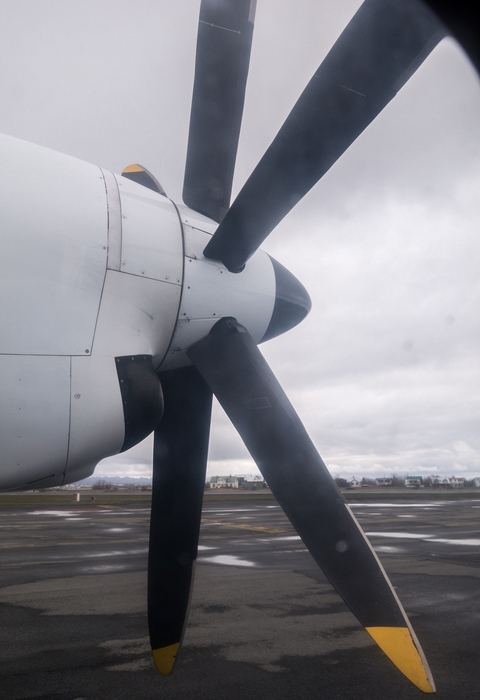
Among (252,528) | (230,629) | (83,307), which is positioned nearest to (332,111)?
(83,307)

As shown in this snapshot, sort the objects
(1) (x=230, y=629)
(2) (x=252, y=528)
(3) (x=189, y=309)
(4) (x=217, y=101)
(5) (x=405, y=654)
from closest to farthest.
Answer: (5) (x=405, y=654)
(3) (x=189, y=309)
(4) (x=217, y=101)
(1) (x=230, y=629)
(2) (x=252, y=528)

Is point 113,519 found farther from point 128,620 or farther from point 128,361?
point 128,361

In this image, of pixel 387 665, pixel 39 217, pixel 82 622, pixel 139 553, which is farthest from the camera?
pixel 139 553

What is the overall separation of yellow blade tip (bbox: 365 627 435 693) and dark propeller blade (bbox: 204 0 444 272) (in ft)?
6.77

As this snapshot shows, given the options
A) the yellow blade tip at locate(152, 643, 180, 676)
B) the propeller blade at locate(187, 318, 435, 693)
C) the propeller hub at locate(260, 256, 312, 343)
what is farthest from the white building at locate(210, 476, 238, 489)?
the propeller blade at locate(187, 318, 435, 693)

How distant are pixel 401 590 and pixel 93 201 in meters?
6.84

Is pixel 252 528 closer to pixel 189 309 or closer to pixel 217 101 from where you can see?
pixel 189 309

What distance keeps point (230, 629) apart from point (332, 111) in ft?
16.0

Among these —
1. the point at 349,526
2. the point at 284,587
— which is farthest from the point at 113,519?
the point at 349,526

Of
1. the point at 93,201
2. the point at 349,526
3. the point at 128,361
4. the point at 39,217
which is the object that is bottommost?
the point at 349,526

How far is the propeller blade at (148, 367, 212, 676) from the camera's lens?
319cm

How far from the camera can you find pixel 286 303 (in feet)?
11.1

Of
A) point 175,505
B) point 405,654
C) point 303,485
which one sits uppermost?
point 303,485

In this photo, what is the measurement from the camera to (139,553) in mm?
10039
